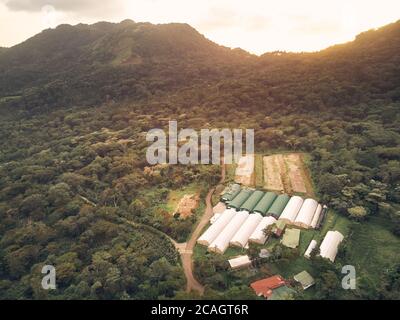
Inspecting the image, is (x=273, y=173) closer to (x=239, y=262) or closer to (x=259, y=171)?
(x=259, y=171)

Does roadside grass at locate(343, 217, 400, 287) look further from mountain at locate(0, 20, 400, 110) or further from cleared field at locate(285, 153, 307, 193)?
mountain at locate(0, 20, 400, 110)

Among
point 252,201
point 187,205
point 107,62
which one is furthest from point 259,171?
point 107,62

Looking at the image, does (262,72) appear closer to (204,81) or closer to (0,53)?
(204,81)

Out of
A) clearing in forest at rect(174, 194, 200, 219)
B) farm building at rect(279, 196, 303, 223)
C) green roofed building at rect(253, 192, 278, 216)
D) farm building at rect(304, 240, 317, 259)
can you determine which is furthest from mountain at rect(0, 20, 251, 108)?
farm building at rect(304, 240, 317, 259)

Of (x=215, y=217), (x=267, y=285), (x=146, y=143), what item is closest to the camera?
(x=267, y=285)

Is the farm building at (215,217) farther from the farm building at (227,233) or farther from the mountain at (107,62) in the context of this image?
the mountain at (107,62)
